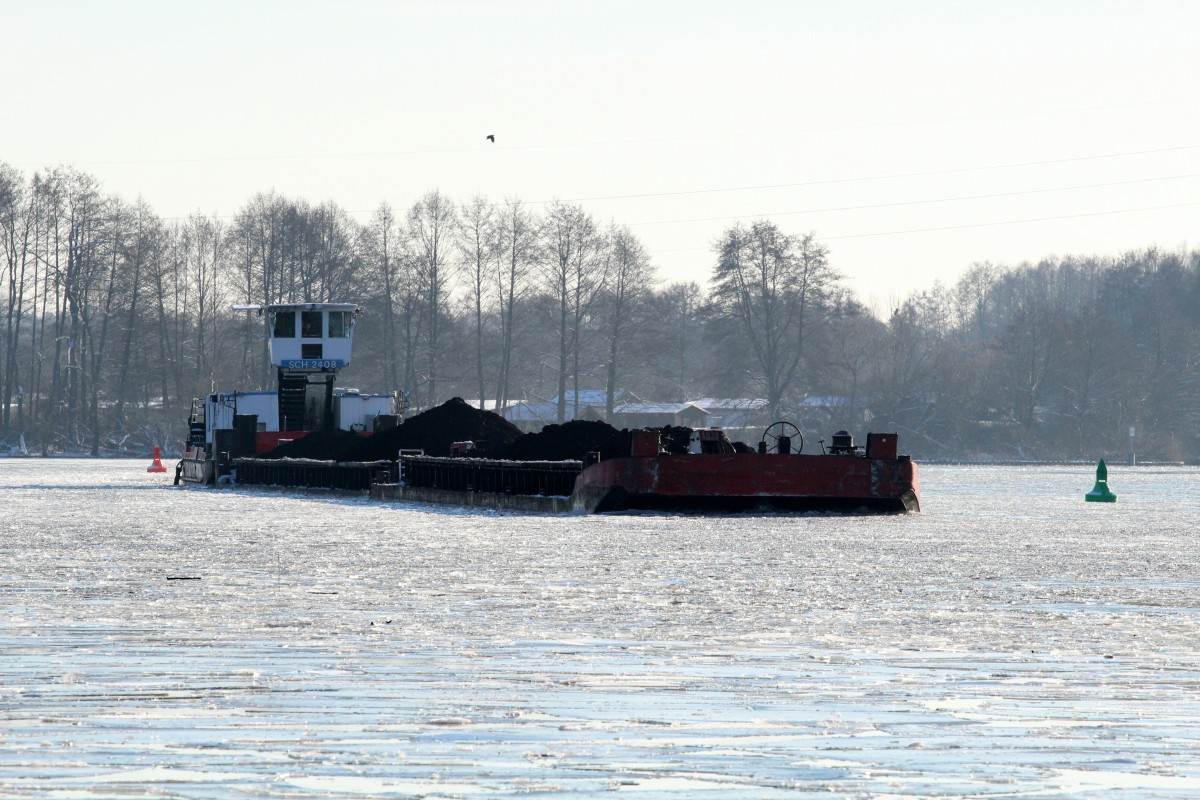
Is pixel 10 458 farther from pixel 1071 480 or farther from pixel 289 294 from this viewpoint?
pixel 1071 480

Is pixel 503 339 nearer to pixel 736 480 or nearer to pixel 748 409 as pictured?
pixel 748 409

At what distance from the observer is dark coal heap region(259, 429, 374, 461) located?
155 ft

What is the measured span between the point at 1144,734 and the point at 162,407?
297ft

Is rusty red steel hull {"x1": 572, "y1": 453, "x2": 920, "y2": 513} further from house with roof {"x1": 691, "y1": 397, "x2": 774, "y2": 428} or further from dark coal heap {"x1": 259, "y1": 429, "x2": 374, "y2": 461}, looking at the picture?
house with roof {"x1": 691, "y1": 397, "x2": 774, "y2": 428}

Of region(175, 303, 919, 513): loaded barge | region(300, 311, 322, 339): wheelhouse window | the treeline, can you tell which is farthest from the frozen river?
the treeline

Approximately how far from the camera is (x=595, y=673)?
29.0 ft

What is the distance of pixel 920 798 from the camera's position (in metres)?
6.03

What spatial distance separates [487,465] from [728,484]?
823 centimetres

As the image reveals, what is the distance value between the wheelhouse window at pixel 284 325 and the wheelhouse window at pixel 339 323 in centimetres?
110

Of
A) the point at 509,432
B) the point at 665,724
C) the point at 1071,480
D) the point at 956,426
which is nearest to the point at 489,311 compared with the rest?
the point at 956,426

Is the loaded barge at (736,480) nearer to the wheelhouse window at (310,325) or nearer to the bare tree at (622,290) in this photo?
the wheelhouse window at (310,325)

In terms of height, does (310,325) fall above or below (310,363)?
above

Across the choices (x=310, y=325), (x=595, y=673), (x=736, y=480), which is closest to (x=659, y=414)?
(x=310, y=325)

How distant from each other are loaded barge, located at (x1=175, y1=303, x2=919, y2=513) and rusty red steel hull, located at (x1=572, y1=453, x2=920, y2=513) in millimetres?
17
